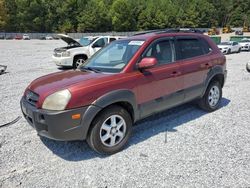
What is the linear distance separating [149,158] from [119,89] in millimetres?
1116

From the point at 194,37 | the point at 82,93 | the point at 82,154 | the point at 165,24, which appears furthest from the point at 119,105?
the point at 165,24

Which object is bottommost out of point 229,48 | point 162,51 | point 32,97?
point 32,97

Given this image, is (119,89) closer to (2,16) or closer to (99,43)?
(99,43)

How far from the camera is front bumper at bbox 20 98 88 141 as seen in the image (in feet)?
10.4

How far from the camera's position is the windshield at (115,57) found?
396 centimetres

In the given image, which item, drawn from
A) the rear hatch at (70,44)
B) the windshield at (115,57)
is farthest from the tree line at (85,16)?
the windshield at (115,57)

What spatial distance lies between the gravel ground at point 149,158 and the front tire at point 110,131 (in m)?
0.15

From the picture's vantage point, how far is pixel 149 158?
3615 mm

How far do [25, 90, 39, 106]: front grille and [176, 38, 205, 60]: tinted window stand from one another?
→ 2581 millimetres

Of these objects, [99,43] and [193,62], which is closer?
[193,62]

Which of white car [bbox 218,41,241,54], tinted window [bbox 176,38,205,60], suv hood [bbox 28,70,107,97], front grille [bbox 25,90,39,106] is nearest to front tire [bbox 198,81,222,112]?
tinted window [bbox 176,38,205,60]

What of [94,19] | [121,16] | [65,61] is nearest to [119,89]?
[65,61]

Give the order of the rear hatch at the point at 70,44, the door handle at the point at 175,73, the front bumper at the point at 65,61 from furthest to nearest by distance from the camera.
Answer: the rear hatch at the point at 70,44, the front bumper at the point at 65,61, the door handle at the point at 175,73

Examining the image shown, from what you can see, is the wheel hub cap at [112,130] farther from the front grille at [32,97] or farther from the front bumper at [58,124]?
the front grille at [32,97]
